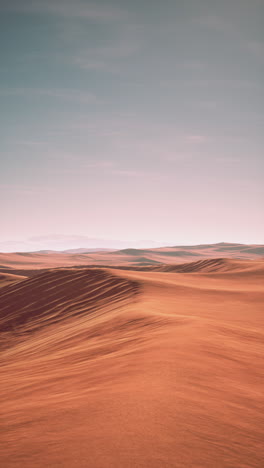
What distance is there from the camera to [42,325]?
57.5 feet

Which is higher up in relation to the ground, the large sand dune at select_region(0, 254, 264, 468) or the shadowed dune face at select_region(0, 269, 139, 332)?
the large sand dune at select_region(0, 254, 264, 468)

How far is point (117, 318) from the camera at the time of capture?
37.8 ft

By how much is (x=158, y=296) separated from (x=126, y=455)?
46.3 ft

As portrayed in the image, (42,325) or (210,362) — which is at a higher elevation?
(210,362)

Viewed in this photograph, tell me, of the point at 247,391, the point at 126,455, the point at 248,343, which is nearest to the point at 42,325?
the point at 248,343

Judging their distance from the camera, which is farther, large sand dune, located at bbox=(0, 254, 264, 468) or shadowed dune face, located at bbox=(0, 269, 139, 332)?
shadowed dune face, located at bbox=(0, 269, 139, 332)

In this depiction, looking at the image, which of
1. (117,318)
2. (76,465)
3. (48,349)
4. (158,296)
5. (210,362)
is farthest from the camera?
(158,296)

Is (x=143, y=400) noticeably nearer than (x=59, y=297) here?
Yes

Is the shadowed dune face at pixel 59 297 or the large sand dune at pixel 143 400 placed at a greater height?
the large sand dune at pixel 143 400

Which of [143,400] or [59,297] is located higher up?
[143,400]

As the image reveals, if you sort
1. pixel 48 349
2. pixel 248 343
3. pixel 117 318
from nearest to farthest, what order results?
pixel 248 343, pixel 48 349, pixel 117 318

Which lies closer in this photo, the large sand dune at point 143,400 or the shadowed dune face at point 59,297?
the large sand dune at point 143,400

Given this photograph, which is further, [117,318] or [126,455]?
[117,318]

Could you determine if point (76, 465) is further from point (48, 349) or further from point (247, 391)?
point (48, 349)
